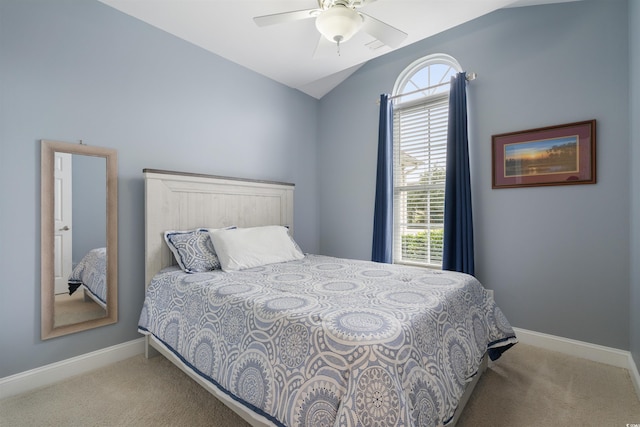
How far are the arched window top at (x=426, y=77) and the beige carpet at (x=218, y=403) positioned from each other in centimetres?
265

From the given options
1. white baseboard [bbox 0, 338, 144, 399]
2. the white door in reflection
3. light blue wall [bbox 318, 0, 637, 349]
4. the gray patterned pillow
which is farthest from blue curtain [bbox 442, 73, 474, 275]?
the white door in reflection

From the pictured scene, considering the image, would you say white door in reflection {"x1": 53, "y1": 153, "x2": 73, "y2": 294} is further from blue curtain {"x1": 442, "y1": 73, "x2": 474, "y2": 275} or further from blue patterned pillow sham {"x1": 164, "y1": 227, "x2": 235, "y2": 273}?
blue curtain {"x1": 442, "y1": 73, "x2": 474, "y2": 275}

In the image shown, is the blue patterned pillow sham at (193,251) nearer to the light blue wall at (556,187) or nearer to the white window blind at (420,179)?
the white window blind at (420,179)

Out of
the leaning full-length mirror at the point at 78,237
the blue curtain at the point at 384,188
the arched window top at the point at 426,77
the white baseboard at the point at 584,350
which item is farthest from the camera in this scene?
the blue curtain at the point at 384,188

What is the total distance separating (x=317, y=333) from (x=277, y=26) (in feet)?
8.42

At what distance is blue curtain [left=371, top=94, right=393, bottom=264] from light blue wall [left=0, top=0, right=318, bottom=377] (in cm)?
137

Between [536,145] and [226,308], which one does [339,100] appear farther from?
[226,308]

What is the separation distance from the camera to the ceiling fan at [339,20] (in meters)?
1.77

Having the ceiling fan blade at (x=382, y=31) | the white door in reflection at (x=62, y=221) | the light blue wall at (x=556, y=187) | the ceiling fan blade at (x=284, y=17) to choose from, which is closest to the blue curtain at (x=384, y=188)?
the light blue wall at (x=556, y=187)

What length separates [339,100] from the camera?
152 inches

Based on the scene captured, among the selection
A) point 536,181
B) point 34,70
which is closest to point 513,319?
point 536,181

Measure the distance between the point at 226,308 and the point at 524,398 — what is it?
1.91m

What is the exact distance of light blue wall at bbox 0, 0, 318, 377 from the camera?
72.9 inches

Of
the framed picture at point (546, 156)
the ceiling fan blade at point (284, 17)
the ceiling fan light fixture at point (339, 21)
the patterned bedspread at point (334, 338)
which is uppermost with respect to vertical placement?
the ceiling fan blade at point (284, 17)
